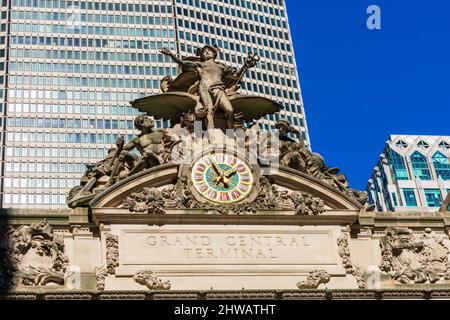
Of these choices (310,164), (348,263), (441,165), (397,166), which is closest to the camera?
(348,263)

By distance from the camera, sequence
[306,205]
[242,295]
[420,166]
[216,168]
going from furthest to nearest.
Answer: [420,166], [216,168], [306,205], [242,295]

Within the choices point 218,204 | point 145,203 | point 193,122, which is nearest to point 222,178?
point 218,204

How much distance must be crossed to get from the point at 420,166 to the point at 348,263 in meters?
84.2

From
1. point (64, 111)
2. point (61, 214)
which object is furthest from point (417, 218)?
point (64, 111)

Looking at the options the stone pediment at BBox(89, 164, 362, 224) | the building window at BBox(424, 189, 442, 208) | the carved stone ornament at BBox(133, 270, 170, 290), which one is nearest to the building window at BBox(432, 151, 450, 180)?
the building window at BBox(424, 189, 442, 208)

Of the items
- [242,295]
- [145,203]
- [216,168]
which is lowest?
[242,295]

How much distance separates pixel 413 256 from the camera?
3556 cm

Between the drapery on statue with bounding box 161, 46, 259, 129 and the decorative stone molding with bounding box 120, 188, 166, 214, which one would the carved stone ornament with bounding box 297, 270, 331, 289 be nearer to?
the decorative stone molding with bounding box 120, 188, 166, 214

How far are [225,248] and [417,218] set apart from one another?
23.8 ft

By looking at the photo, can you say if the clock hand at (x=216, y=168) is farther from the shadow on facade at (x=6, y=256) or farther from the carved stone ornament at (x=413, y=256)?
the shadow on facade at (x=6, y=256)

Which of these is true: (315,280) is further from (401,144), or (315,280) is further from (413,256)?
(401,144)

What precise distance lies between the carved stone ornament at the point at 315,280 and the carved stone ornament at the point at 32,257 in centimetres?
786

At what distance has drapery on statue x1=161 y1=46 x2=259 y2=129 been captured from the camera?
3731 cm

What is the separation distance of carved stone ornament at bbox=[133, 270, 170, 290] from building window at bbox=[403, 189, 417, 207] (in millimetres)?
83266
